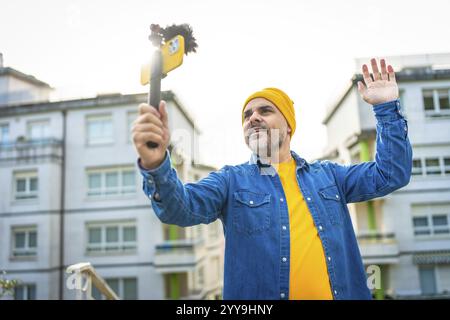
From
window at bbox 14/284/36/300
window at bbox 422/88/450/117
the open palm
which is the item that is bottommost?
window at bbox 14/284/36/300

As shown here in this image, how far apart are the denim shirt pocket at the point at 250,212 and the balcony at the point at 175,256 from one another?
9.34m

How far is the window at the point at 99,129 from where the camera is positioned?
428 inches

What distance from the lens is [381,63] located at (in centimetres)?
97

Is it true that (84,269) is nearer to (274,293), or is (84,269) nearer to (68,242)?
(274,293)

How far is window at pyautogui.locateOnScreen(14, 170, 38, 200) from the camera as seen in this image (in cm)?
1063

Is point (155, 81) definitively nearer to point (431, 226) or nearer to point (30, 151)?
point (431, 226)

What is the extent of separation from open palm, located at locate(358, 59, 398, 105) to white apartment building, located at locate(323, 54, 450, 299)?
8.64 metres

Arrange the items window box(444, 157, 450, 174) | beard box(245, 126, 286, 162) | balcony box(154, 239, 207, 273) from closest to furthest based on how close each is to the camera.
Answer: beard box(245, 126, 286, 162) < window box(444, 157, 450, 174) < balcony box(154, 239, 207, 273)

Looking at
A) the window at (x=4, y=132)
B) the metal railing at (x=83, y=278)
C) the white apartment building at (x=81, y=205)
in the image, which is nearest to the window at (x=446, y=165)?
the white apartment building at (x=81, y=205)

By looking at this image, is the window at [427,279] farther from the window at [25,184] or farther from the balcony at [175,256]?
the window at [25,184]

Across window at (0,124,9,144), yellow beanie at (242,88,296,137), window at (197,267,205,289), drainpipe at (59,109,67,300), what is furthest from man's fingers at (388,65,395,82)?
window at (0,124,9,144)

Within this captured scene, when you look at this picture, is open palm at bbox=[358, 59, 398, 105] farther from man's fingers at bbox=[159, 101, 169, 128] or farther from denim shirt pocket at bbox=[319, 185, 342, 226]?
man's fingers at bbox=[159, 101, 169, 128]
